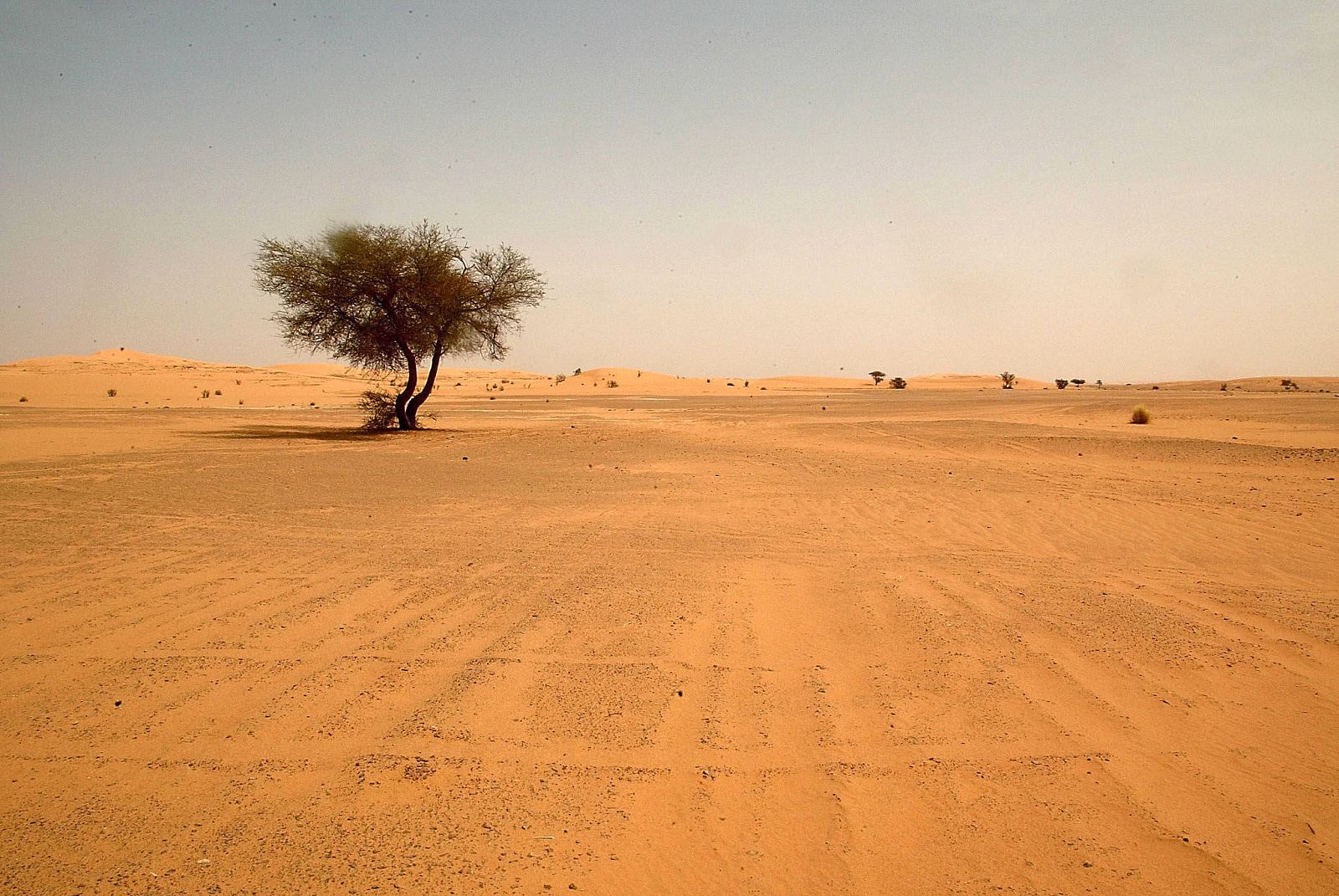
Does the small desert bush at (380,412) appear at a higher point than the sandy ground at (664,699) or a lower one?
higher

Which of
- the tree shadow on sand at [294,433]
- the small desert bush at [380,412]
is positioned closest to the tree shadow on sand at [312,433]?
the tree shadow on sand at [294,433]

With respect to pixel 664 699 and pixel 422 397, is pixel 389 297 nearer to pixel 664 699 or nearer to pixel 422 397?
pixel 422 397

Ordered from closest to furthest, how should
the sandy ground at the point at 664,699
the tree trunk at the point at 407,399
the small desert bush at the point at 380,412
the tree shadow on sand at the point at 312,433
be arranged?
1. the sandy ground at the point at 664,699
2. the tree shadow on sand at the point at 312,433
3. the tree trunk at the point at 407,399
4. the small desert bush at the point at 380,412

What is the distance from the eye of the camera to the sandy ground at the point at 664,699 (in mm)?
2664

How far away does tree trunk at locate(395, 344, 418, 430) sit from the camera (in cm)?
2128

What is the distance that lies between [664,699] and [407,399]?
1965 cm

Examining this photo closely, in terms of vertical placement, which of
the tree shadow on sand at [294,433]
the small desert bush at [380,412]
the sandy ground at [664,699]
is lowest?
the sandy ground at [664,699]

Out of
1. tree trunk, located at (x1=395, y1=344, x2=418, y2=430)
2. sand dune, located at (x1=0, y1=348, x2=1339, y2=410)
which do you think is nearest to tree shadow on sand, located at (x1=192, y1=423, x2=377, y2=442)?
tree trunk, located at (x1=395, y1=344, x2=418, y2=430)

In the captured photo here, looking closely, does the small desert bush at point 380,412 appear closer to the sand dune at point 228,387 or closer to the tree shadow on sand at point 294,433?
the tree shadow on sand at point 294,433

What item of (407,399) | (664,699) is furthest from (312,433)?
(664,699)

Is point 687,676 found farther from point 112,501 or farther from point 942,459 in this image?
point 942,459

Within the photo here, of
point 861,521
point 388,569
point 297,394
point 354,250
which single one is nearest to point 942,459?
point 861,521

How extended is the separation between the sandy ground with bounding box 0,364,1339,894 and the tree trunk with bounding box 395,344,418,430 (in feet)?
40.0

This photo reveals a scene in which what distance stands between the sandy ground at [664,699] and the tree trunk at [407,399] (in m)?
12.2
